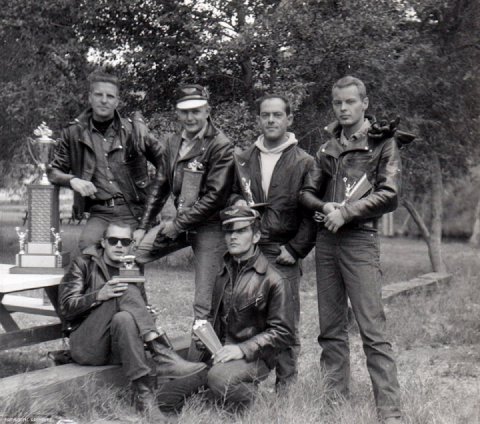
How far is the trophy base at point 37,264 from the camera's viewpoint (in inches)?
204

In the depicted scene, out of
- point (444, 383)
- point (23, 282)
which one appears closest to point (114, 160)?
point (23, 282)

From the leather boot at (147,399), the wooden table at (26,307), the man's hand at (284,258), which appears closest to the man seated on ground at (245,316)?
the leather boot at (147,399)

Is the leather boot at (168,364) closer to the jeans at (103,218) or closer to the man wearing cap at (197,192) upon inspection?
the man wearing cap at (197,192)

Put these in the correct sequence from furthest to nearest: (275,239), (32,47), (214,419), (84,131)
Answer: (32,47) → (84,131) → (275,239) → (214,419)

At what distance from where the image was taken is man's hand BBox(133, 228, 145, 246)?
16.6ft

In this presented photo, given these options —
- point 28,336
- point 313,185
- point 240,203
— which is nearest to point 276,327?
point 240,203

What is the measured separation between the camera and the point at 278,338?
432 cm

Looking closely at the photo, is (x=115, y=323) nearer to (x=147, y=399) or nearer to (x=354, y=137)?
(x=147, y=399)

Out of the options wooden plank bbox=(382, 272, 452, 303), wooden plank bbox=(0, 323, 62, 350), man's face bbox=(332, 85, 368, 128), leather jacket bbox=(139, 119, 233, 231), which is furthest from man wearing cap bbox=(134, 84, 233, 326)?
wooden plank bbox=(382, 272, 452, 303)

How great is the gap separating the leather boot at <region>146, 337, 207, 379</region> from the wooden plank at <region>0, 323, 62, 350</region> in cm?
129

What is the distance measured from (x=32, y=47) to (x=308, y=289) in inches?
251

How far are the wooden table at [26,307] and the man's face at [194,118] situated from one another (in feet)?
4.96

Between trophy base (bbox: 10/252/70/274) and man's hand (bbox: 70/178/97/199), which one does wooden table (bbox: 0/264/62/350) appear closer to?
trophy base (bbox: 10/252/70/274)

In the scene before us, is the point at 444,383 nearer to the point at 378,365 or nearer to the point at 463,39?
the point at 378,365
